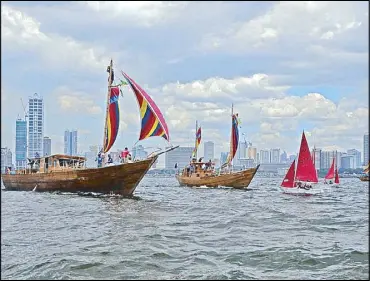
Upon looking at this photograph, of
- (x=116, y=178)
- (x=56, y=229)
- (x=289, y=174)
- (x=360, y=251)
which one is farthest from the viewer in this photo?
(x=289, y=174)

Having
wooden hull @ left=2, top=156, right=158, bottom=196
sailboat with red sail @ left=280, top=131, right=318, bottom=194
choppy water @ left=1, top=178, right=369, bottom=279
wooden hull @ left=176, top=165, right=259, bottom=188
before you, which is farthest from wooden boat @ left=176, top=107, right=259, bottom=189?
choppy water @ left=1, top=178, right=369, bottom=279

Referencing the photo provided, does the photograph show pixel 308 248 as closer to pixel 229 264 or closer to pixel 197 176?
pixel 229 264

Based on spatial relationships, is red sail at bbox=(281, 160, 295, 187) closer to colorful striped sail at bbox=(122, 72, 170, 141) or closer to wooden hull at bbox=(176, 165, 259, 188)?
wooden hull at bbox=(176, 165, 259, 188)

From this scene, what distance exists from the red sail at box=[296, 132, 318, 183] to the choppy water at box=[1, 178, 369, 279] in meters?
22.6

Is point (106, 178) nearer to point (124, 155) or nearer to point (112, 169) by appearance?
point (112, 169)

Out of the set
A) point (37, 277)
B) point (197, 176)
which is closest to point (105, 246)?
point (37, 277)

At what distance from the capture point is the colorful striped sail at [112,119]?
41.2 metres

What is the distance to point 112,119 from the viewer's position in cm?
4116

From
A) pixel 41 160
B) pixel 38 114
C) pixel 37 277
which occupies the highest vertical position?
pixel 38 114

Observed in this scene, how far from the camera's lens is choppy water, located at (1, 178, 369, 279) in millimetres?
13234

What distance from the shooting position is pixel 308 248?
16250mm

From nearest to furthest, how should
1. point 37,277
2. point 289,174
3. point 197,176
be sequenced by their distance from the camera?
point 37,277
point 289,174
point 197,176

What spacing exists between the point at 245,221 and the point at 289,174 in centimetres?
2935

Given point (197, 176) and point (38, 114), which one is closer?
point (197, 176)
